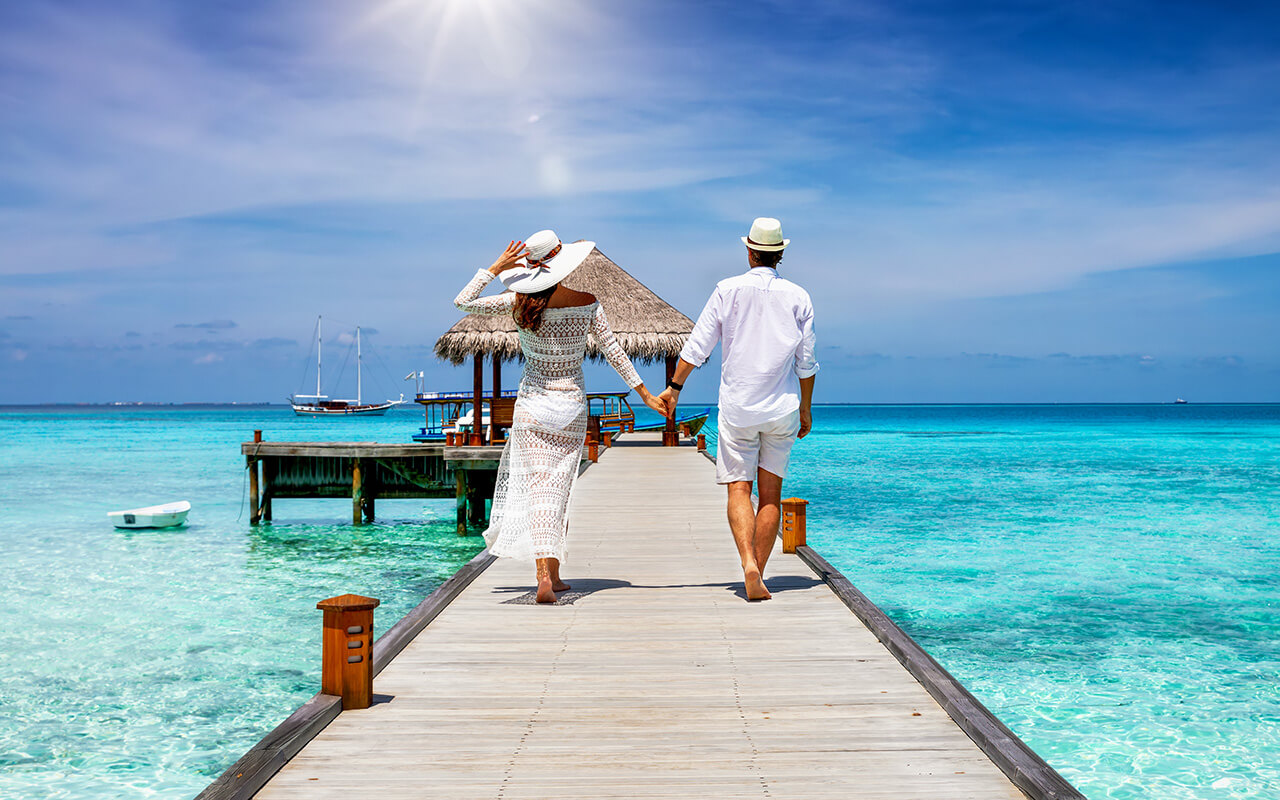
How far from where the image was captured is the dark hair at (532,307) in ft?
16.1

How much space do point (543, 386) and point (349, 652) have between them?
198 cm

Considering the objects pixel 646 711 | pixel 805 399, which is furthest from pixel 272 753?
pixel 805 399

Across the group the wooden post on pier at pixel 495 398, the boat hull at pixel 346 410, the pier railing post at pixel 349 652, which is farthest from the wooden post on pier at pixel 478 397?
the boat hull at pixel 346 410

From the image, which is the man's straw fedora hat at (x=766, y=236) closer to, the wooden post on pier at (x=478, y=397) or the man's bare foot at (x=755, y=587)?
the man's bare foot at (x=755, y=587)

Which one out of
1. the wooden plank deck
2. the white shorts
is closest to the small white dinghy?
the wooden plank deck

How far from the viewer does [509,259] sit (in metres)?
4.89

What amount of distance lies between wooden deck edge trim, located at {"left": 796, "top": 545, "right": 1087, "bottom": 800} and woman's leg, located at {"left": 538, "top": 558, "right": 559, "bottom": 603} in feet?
5.45

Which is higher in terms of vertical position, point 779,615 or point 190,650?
point 779,615

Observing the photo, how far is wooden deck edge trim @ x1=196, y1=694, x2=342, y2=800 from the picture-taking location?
262 centimetres

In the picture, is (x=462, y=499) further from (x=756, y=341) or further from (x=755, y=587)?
(x=756, y=341)

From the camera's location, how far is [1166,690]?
7.65 metres

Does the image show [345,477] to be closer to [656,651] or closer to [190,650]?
[190,650]

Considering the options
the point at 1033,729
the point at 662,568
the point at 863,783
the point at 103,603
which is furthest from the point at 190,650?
the point at 863,783

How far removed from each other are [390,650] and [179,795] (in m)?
2.62
